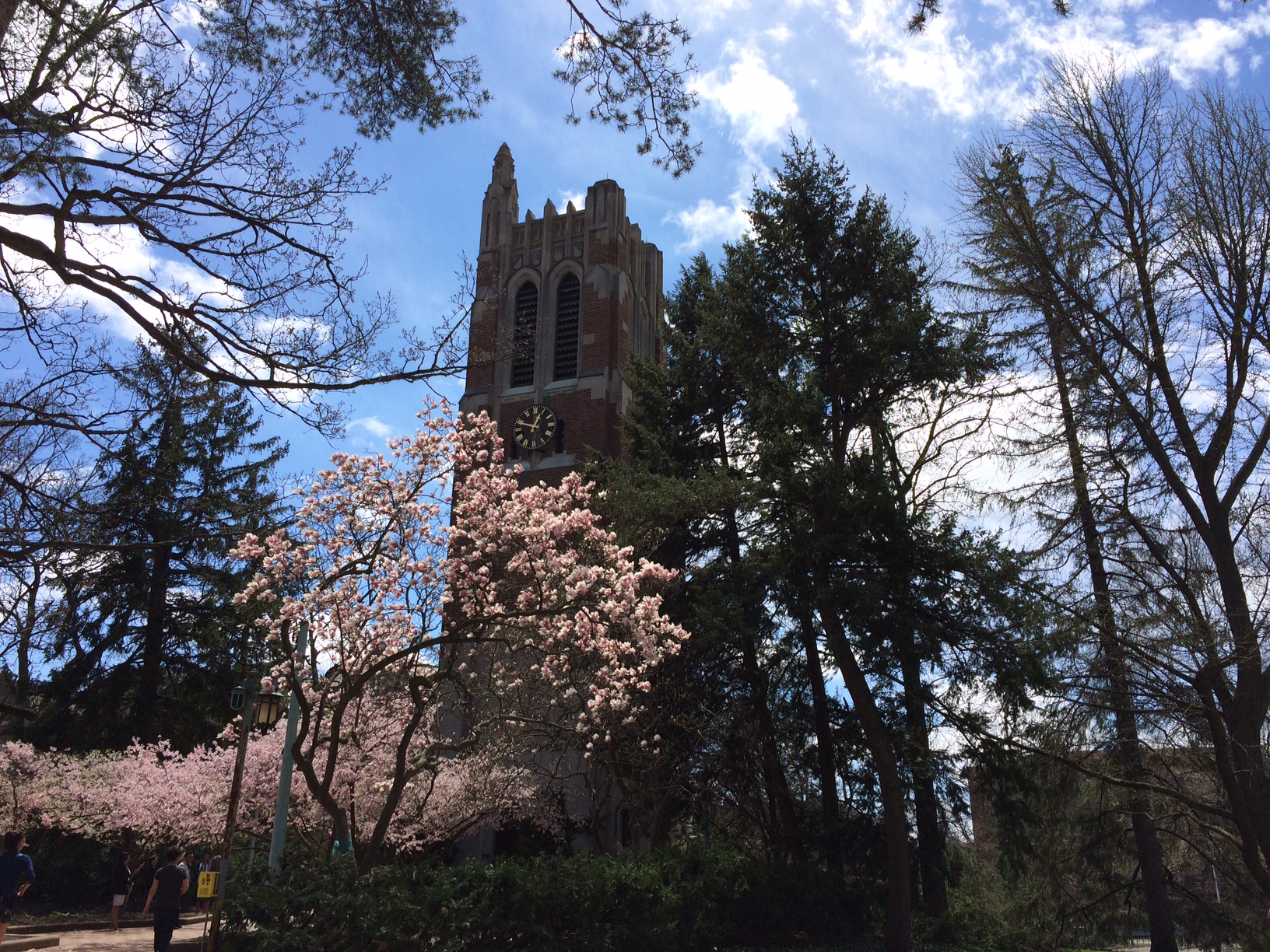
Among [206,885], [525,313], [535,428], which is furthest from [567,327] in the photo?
[206,885]

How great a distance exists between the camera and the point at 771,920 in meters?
14.5

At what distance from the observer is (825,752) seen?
59.2 feet

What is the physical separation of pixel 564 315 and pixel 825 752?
65.6 feet

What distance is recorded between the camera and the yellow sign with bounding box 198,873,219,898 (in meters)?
8.58

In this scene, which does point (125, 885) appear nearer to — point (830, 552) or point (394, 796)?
point (394, 796)

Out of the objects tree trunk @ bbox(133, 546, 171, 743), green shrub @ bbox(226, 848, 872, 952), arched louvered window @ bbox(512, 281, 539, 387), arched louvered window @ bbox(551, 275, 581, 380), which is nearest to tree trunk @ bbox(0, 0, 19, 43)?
green shrub @ bbox(226, 848, 872, 952)

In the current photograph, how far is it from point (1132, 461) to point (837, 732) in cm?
811

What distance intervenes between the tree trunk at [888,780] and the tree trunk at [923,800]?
54 centimetres

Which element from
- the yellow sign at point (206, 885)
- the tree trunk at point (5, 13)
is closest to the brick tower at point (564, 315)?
the yellow sign at point (206, 885)

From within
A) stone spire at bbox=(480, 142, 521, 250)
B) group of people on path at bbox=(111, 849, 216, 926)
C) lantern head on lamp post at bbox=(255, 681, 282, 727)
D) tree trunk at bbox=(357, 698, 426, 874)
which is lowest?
group of people on path at bbox=(111, 849, 216, 926)

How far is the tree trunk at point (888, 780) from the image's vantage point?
14.4 meters

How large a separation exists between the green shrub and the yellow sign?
24 cm

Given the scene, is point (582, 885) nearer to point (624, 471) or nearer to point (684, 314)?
point (624, 471)

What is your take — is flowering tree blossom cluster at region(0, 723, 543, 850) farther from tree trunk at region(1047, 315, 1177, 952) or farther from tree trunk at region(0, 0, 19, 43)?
tree trunk at region(0, 0, 19, 43)
